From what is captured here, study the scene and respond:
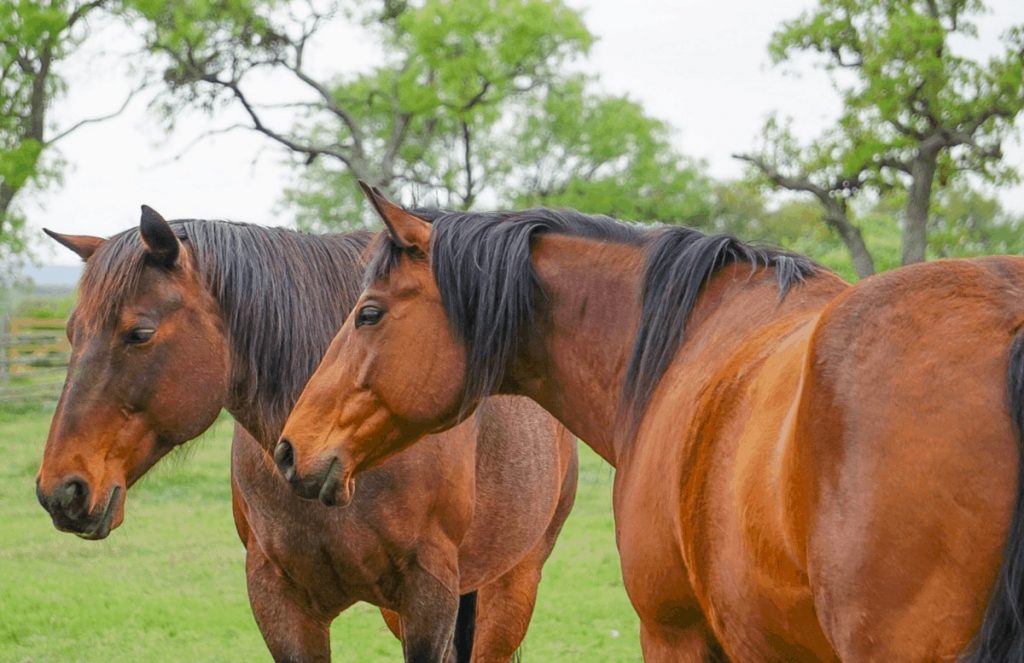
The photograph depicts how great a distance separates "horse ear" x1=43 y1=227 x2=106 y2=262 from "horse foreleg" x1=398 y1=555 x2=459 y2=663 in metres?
1.52

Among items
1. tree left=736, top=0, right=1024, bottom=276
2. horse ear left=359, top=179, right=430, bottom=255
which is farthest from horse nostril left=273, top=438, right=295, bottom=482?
tree left=736, top=0, right=1024, bottom=276

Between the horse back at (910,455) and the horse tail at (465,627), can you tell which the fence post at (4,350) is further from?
the horse back at (910,455)

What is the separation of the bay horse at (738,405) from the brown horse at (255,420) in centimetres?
61

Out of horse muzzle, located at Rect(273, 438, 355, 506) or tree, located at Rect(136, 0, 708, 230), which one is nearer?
horse muzzle, located at Rect(273, 438, 355, 506)

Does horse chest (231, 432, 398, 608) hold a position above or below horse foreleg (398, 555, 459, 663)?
above

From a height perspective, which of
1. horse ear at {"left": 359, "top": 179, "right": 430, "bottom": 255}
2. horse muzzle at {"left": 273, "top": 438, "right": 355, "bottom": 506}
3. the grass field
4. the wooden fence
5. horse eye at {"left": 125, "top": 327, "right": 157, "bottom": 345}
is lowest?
the wooden fence

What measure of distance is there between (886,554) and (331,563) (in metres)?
2.26

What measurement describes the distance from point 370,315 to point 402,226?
26 cm

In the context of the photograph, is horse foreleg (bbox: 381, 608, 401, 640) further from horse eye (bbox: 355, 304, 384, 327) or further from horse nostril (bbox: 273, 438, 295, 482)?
horse eye (bbox: 355, 304, 384, 327)

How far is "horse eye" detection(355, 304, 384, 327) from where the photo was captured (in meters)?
3.00

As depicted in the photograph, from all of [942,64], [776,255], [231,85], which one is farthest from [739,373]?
[231,85]

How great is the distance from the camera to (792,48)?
15969mm

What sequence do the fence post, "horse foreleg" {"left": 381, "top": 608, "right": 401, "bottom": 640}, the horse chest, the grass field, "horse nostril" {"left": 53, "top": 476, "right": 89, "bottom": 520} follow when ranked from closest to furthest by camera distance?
"horse nostril" {"left": 53, "top": 476, "right": 89, "bottom": 520}
the horse chest
"horse foreleg" {"left": 381, "top": 608, "right": 401, "bottom": 640}
the grass field
the fence post

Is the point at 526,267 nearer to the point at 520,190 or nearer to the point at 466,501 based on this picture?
the point at 466,501
